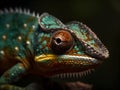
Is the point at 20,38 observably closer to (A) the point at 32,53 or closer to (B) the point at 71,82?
(A) the point at 32,53

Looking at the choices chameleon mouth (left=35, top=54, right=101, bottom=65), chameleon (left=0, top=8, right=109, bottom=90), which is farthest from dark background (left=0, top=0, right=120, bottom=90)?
chameleon mouth (left=35, top=54, right=101, bottom=65)

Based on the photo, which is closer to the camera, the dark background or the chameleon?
the chameleon

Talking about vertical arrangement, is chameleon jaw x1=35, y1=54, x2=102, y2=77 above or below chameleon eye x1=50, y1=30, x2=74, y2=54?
below

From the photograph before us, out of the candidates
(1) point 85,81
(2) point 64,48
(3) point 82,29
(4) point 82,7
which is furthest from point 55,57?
(4) point 82,7

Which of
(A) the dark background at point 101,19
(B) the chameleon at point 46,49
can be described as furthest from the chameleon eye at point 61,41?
(A) the dark background at point 101,19

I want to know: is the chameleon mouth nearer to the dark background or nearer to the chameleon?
the chameleon

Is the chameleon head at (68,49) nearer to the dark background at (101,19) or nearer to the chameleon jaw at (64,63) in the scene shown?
the chameleon jaw at (64,63)

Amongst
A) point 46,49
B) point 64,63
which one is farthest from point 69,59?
point 46,49
